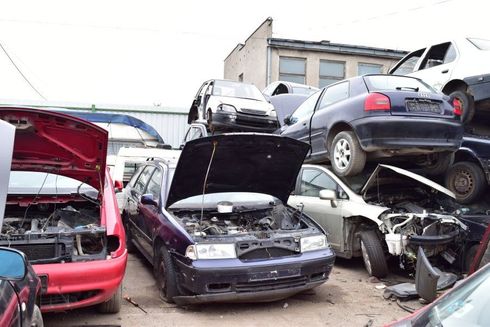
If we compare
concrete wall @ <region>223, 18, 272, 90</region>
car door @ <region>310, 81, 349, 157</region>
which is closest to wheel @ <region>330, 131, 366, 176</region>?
car door @ <region>310, 81, 349, 157</region>

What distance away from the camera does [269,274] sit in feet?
16.2

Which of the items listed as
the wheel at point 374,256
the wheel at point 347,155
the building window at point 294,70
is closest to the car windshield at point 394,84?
the wheel at point 347,155

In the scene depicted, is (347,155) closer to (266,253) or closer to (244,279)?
(266,253)

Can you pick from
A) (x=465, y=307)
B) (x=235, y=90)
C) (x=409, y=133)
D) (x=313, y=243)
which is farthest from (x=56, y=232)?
(x=235, y=90)

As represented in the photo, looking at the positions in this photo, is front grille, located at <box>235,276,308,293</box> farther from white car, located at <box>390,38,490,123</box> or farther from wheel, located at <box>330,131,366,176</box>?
white car, located at <box>390,38,490,123</box>

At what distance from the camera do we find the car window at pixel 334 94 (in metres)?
7.57

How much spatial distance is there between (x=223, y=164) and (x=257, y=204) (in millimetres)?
802

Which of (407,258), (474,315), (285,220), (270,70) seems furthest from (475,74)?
(270,70)

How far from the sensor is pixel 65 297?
4.29m

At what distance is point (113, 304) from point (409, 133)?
425 centimetres

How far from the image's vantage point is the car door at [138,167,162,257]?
5816mm

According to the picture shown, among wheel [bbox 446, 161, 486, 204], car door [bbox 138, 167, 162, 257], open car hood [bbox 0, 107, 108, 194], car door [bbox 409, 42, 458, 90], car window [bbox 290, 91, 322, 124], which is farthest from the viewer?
car window [bbox 290, 91, 322, 124]

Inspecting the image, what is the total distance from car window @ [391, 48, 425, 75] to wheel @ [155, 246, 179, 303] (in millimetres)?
6290

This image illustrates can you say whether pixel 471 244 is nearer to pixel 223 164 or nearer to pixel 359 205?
pixel 359 205
